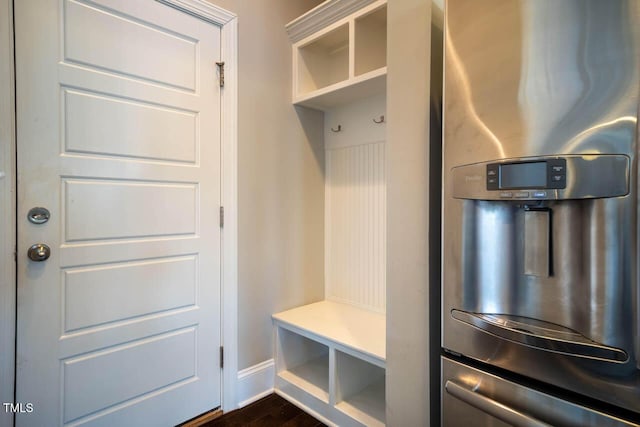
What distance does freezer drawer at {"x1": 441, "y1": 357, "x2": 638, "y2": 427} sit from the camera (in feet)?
2.39

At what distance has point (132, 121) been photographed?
5.00 feet

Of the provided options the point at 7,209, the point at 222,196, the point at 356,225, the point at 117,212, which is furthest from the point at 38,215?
the point at 356,225

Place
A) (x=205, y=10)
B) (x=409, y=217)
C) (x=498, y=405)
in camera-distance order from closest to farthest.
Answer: (x=498, y=405)
(x=409, y=217)
(x=205, y=10)

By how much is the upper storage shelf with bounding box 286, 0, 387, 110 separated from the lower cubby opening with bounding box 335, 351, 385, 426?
59.0 inches

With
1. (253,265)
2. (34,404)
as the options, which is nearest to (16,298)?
(34,404)

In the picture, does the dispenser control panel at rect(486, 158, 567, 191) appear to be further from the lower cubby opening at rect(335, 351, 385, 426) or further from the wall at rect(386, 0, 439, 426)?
the lower cubby opening at rect(335, 351, 385, 426)

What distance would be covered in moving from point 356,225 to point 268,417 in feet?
4.08

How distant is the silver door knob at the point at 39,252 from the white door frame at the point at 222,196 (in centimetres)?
6

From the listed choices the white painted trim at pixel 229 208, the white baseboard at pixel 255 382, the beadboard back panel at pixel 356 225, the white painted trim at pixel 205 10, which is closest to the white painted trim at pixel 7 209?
the white painted trim at pixel 205 10

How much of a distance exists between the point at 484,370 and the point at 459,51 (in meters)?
0.86

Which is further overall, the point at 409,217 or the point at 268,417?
the point at 268,417

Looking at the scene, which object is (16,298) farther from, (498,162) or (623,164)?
(623,164)

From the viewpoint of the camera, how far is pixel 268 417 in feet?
5.91

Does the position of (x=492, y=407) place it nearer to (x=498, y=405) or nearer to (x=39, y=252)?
(x=498, y=405)
